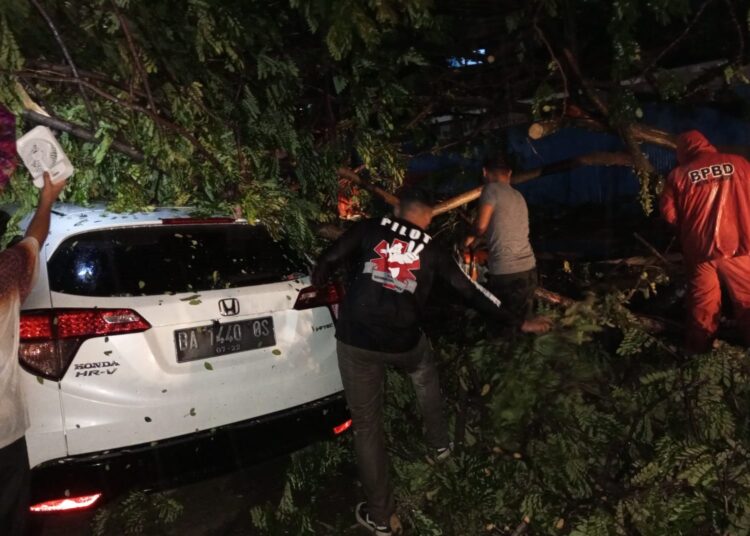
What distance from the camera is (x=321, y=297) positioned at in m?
3.54

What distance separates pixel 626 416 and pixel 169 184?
3154 millimetres

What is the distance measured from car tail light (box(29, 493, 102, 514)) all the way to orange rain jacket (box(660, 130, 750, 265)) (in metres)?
3.89

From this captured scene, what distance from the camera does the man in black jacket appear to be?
10.3 ft

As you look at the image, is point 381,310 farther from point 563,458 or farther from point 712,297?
point 712,297

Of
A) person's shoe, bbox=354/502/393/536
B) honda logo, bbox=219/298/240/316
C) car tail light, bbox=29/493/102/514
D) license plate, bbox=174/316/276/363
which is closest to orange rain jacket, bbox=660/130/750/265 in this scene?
person's shoe, bbox=354/502/393/536

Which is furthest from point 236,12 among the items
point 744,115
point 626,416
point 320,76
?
point 744,115

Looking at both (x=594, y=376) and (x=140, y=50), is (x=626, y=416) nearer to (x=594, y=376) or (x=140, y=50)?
(x=594, y=376)

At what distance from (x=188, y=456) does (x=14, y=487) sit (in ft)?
2.45

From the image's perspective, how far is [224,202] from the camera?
360cm

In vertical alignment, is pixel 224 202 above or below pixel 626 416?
above

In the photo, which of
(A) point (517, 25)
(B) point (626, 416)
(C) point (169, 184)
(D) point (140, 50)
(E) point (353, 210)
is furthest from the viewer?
(E) point (353, 210)

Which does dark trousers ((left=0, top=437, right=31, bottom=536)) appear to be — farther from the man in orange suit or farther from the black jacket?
the man in orange suit

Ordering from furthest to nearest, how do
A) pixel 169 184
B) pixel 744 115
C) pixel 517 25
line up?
pixel 744 115 < pixel 517 25 < pixel 169 184

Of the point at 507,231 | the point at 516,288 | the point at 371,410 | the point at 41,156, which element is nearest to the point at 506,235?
the point at 507,231
